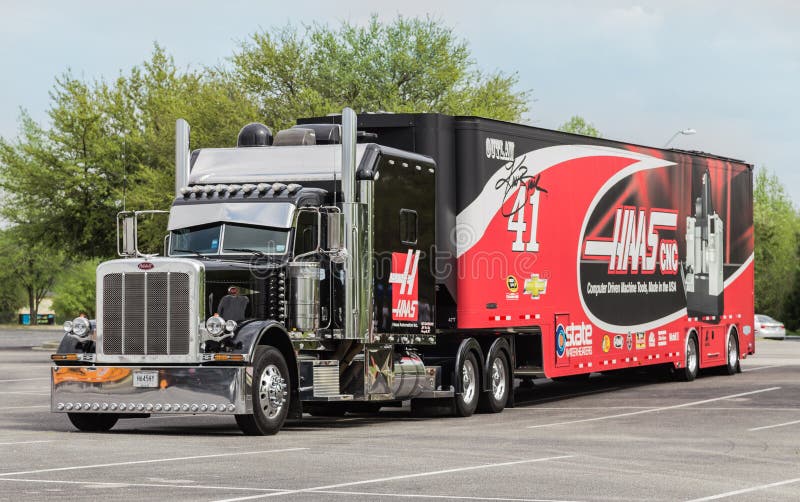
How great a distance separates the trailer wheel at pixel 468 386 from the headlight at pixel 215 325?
465 cm

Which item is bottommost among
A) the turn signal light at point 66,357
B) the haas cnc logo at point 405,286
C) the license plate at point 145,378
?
the license plate at point 145,378

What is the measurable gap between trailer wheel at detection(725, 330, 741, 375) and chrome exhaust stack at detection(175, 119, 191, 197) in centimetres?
1570

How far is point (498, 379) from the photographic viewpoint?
21453 millimetres

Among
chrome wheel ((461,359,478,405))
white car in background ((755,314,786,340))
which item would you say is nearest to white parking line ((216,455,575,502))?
chrome wheel ((461,359,478,405))

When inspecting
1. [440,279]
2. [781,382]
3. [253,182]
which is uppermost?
[253,182]

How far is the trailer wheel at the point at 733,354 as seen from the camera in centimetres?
3109

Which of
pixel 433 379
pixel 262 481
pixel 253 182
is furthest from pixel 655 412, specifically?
pixel 262 481

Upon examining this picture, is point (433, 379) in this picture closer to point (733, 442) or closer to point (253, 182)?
point (253, 182)

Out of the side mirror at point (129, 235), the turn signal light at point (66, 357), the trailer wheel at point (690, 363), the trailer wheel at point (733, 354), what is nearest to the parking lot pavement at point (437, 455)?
the turn signal light at point (66, 357)

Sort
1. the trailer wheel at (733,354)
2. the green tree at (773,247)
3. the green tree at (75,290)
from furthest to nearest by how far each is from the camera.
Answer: the green tree at (75,290), the green tree at (773,247), the trailer wheel at (733,354)

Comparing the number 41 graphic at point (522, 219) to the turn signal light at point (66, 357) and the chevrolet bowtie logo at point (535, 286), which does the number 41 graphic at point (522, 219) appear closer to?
the chevrolet bowtie logo at point (535, 286)

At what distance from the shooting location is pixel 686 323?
1119 inches

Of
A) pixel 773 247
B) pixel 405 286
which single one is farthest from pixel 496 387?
pixel 773 247

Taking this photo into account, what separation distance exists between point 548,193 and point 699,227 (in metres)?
7.84
